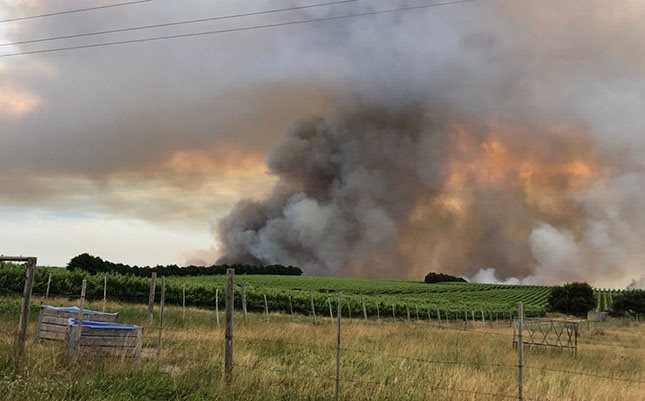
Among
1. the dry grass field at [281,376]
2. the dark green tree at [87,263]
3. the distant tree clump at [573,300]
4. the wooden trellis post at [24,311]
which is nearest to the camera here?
the dry grass field at [281,376]

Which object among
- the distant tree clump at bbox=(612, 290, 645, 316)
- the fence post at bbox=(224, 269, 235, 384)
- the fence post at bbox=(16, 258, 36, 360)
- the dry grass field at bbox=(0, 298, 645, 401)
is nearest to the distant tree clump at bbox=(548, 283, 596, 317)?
the distant tree clump at bbox=(612, 290, 645, 316)

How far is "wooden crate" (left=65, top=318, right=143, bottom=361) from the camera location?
35.2ft

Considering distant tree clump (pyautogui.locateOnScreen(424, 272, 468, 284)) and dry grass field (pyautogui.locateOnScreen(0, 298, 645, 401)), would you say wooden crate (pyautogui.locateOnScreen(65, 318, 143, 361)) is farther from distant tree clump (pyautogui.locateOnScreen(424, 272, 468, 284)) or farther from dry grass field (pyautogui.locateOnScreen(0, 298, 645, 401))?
distant tree clump (pyautogui.locateOnScreen(424, 272, 468, 284))

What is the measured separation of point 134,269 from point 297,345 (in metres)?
81.9

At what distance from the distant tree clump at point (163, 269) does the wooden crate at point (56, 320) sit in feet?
122

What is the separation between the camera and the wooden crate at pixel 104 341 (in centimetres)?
1073

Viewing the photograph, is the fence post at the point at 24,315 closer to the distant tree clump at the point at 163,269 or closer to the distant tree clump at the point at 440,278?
the distant tree clump at the point at 163,269

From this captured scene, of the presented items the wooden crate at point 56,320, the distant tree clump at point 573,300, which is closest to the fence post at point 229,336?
the wooden crate at point 56,320

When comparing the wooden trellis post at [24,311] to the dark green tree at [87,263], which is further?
the dark green tree at [87,263]

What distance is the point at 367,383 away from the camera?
972cm

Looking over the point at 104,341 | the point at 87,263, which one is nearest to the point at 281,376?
the point at 104,341

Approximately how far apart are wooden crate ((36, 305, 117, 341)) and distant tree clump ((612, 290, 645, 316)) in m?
94.1

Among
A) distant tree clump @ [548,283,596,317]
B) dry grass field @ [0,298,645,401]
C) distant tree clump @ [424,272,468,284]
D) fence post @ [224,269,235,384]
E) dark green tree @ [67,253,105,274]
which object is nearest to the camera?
dry grass field @ [0,298,645,401]

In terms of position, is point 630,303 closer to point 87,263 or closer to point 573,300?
point 573,300
